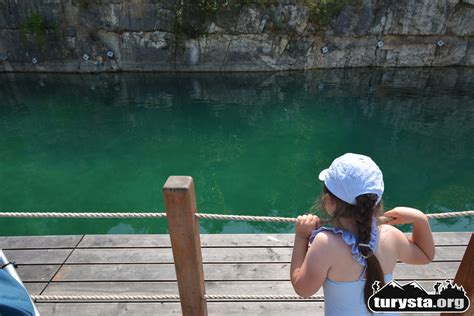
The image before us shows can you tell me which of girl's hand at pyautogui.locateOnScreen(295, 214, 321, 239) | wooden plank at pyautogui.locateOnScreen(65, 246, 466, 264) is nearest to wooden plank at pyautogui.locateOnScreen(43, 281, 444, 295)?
wooden plank at pyautogui.locateOnScreen(65, 246, 466, 264)

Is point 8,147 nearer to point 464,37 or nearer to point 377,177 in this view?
point 377,177

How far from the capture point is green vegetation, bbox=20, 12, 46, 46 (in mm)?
10227

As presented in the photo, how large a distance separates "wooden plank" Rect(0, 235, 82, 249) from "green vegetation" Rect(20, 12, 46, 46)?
32.6 ft

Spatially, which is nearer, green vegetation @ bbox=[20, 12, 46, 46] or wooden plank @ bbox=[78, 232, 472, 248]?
wooden plank @ bbox=[78, 232, 472, 248]

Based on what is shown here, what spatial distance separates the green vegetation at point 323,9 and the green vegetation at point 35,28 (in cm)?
781

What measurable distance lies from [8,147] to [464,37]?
1266cm

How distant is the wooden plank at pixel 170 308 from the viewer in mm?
1818


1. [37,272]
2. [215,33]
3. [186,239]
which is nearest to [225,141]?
[37,272]

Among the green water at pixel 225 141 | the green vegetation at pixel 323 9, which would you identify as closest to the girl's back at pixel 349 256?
the green water at pixel 225 141

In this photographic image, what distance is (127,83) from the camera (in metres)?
9.88

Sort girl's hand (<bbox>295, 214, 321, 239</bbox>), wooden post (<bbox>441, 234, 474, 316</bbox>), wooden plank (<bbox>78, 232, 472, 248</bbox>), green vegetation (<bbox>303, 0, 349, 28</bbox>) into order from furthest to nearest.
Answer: green vegetation (<bbox>303, 0, 349, 28</bbox>), wooden plank (<bbox>78, 232, 472, 248</bbox>), wooden post (<bbox>441, 234, 474, 316</bbox>), girl's hand (<bbox>295, 214, 321, 239</bbox>)

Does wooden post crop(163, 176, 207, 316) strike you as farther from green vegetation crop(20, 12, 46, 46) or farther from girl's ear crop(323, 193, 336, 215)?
green vegetation crop(20, 12, 46, 46)
